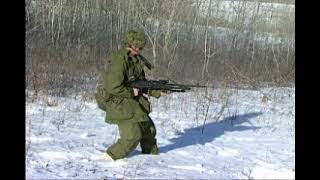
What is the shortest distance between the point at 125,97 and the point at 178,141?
1.77 metres

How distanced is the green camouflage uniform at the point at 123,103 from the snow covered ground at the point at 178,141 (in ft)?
0.80

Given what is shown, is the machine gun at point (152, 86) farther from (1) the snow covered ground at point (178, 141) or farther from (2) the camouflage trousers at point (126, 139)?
(1) the snow covered ground at point (178, 141)

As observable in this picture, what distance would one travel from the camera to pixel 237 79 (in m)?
14.9

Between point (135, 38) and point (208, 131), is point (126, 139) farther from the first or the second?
point (208, 131)

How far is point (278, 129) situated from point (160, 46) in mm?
7865

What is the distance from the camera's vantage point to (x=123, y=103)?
5.75m

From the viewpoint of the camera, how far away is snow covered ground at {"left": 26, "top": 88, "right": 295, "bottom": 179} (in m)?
5.62

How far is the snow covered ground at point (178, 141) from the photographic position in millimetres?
5625

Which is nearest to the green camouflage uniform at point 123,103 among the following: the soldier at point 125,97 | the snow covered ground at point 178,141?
the soldier at point 125,97

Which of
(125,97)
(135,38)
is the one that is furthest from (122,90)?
(135,38)
